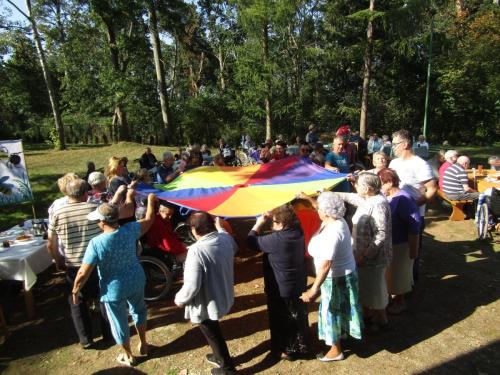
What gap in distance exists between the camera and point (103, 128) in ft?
69.0

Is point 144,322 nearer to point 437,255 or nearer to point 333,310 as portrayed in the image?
point 333,310

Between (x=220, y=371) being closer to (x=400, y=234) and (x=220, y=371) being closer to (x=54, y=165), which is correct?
(x=400, y=234)

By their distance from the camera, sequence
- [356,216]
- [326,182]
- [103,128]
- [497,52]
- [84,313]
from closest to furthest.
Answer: [356,216] → [84,313] → [326,182] → [497,52] → [103,128]

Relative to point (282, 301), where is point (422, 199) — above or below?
above

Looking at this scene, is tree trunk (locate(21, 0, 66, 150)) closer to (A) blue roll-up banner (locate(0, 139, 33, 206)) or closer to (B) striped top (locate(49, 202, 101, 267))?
(A) blue roll-up banner (locate(0, 139, 33, 206))

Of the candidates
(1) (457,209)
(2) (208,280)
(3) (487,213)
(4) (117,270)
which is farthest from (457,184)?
(4) (117,270)

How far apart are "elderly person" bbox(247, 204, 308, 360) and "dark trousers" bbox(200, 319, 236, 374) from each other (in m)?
0.44

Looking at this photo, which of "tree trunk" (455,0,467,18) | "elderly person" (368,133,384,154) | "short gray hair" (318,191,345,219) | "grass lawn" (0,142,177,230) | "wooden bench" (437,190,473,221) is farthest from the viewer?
"tree trunk" (455,0,467,18)

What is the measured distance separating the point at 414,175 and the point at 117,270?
3.12 m

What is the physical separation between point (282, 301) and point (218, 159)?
454 centimetres

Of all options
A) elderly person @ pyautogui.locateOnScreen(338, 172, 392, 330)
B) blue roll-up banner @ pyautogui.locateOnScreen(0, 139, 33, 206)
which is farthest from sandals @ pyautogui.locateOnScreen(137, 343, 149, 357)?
blue roll-up banner @ pyautogui.locateOnScreen(0, 139, 33, 206)

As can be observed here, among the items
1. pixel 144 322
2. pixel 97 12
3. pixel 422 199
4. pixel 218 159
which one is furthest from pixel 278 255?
pixel 97 12

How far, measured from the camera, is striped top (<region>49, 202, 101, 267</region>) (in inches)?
128

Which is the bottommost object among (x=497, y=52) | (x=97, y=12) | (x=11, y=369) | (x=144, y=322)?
(x=11, y=369)
